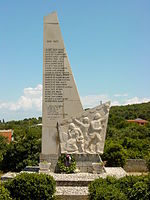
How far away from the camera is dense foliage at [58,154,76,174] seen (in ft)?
38.5

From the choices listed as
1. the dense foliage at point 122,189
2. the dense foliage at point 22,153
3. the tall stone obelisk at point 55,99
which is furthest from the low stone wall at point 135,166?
the dense foliage at point 122,189

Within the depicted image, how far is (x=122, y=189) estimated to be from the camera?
7.54 metres

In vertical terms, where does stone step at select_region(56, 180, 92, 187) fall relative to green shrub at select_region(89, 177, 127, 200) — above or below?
below

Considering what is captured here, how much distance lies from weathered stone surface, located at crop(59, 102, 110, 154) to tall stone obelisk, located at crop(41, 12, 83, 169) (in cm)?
32

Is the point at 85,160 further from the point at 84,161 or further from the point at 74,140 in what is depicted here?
the point at 74,140

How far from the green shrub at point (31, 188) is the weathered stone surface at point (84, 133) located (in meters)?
4.01

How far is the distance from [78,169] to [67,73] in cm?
443

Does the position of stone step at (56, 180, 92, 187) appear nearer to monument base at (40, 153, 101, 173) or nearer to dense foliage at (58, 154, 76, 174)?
dense foliage at (58, 154, 76, 174)

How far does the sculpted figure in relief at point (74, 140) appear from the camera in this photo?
39.3 ft

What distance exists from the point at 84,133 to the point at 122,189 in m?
4.76


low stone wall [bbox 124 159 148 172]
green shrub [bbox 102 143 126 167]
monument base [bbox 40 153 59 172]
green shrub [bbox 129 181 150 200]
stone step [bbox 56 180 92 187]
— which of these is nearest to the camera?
green shrub [bbox 129 181 150 200]

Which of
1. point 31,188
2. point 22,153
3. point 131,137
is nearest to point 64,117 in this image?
point 31,188

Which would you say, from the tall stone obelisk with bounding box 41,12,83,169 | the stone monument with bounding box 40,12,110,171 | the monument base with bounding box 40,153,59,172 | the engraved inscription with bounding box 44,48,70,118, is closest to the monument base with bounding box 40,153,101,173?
the stone monument with bounding box 40,12,110,171

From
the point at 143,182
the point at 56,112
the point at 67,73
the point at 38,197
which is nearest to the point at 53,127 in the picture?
the point at 56,112
